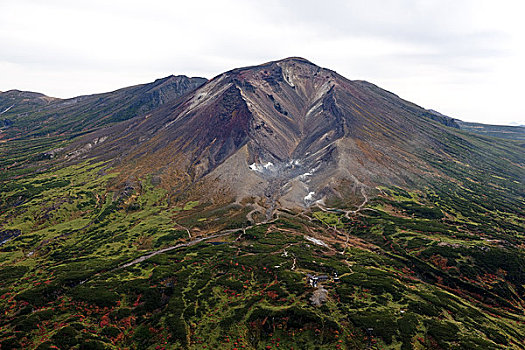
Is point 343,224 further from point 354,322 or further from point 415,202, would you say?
point 354,322

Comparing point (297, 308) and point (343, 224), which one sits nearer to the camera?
point (297, 308)

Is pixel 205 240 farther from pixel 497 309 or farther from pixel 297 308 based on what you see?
pixel 497 309

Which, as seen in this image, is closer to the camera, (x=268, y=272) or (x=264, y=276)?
(x=264, y=276)

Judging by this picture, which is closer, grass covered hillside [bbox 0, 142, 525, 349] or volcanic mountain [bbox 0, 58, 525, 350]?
grass covered hillside [bbox 0, 142, 525, 349]

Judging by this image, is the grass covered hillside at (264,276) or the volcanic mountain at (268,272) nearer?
the grass covered hillside at (264,276)

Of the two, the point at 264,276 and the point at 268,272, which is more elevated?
the point at 268,272

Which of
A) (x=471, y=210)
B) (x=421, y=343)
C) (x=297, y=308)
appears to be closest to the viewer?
(x=421, y=343)

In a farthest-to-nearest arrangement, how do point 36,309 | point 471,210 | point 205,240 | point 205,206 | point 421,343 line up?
point 205,206, point 471,210, point 205,240, point 36,309, point 421,343

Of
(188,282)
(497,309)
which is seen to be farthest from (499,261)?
(188,282)

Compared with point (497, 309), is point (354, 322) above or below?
above
